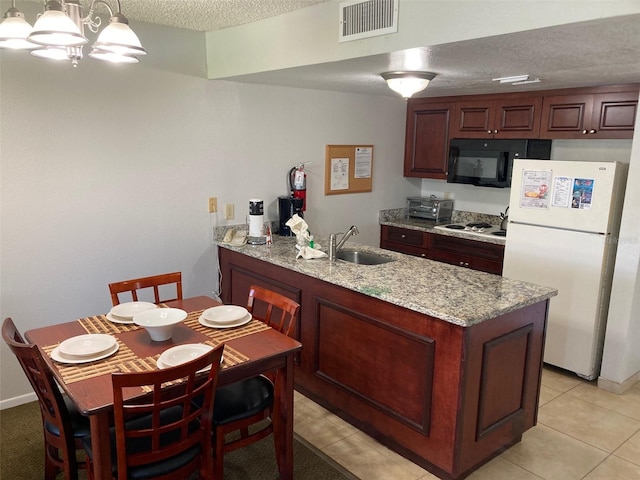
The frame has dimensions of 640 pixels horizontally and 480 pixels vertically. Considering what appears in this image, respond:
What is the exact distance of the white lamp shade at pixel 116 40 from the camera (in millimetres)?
1783

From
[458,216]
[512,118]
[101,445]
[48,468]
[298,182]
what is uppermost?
[512,118]

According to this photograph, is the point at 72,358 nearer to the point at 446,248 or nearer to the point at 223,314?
the point at 223,314

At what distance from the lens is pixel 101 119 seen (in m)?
3.09

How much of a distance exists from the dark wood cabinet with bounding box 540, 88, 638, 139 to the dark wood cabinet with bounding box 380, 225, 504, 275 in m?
1.01

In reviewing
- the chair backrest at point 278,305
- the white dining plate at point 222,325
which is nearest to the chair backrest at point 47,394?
the white dining plate at point 222,325

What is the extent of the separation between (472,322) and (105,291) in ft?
7.78

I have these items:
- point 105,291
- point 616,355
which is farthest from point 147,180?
point 616,355

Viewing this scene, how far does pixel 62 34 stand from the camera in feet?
5.29

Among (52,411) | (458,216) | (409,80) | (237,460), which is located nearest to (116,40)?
(52,411)

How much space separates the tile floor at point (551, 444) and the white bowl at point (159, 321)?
1.06 meters

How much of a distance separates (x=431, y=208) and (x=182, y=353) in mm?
3350

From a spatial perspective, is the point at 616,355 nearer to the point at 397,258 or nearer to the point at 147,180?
the point at 397,258

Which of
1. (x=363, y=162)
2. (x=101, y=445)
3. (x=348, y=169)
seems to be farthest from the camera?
(x=363, y=162)

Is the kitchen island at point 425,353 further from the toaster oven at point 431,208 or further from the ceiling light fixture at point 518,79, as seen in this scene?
the toaster oven at point 431,208
